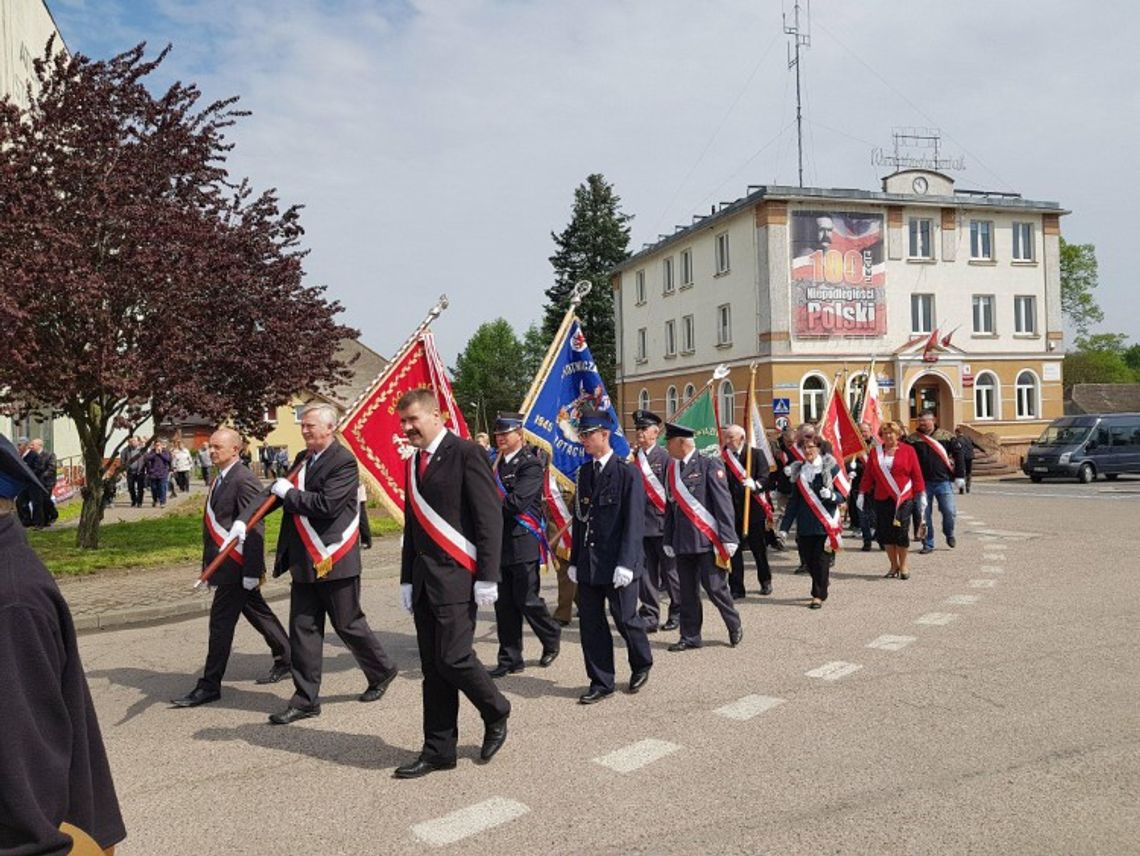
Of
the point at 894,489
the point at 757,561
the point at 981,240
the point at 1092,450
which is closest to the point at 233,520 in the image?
the point at 757,561

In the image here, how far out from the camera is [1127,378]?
78.6 metres

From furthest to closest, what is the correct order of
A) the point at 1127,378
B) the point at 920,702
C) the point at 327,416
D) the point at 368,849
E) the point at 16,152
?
the point at 1127,378 → the point at 16,152 → the point at 327,416 → the point at 920,702 → the point at 368,849

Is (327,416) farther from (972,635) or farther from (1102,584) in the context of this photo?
(1102,584)

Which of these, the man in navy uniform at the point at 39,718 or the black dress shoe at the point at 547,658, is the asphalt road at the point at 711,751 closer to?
the black dress shoe at the point at 547,658

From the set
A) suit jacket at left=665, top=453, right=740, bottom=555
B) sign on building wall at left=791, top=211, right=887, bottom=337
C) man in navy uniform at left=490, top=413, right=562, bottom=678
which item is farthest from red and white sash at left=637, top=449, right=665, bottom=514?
sign on building wall at left=791, top=211, right=887, bottom=337

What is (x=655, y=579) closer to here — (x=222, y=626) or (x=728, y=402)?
(x=222, y=626)

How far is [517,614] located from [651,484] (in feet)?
6.49

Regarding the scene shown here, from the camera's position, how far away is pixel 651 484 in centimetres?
843

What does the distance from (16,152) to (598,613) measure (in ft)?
37.2

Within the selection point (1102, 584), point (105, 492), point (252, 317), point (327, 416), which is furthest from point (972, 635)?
point (105, 492)

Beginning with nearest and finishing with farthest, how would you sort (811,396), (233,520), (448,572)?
(448,572), (233,520), (811,396)

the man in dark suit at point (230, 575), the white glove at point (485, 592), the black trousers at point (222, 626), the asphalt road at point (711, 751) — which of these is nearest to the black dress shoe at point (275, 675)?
the man in dark suit at point (230, 575)

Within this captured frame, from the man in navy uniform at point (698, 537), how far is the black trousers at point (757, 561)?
2.20m

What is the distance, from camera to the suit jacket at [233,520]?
21.1 ft
